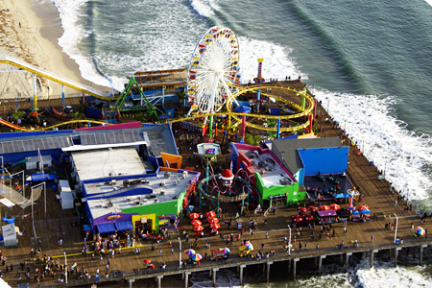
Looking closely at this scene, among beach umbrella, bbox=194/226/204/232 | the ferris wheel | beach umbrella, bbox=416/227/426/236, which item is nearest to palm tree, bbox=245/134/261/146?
the ferris wheel

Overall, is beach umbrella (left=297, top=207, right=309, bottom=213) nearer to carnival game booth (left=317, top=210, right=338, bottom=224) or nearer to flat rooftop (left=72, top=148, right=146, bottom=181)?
carnival game booth (left=317, top=210, right=338, bottom=224)

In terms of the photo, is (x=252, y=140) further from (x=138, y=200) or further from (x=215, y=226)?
(x=138, y=200)

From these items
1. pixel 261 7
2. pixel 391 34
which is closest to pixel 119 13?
pixel 261 7

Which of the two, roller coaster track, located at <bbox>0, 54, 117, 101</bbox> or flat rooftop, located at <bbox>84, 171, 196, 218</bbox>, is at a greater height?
roller coaster track, located at <bbox>0, 54, 117, 101</bbox>

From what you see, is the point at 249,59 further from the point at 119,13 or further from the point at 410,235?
the point at 410,235

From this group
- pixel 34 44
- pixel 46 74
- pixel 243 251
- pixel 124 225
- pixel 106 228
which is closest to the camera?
pixel 243 251

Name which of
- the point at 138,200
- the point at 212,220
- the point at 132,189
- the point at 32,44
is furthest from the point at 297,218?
the point at 32,44

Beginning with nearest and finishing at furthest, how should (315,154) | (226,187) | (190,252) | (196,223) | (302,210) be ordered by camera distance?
(190,252) < (196,223) < (302,210) < (226,187) < (315,154)
